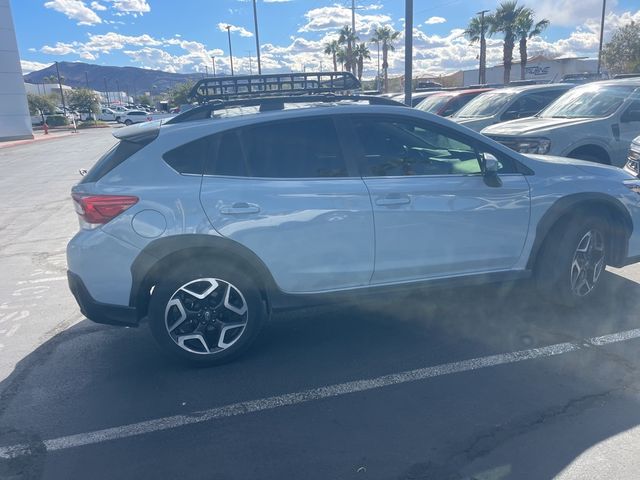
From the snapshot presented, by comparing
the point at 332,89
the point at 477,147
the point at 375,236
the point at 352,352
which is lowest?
the point at 352,352

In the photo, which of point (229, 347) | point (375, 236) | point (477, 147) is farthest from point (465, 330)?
point (229, 347)

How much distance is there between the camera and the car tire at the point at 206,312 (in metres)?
3.84

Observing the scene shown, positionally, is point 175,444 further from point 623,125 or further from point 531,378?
point 623,125

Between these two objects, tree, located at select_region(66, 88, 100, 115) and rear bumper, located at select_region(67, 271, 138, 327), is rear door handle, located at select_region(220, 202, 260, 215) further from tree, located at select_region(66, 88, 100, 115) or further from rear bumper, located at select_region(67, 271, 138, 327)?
tree, located at select_region(66, 88, 100, 115)

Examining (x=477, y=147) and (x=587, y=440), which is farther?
(x=477, y=147)

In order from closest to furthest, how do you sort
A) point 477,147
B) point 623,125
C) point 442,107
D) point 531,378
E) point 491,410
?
point 491,410 < point 531,378 < point 477,147 < point 623,125 < point 442,107

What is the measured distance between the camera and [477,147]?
4383 mm

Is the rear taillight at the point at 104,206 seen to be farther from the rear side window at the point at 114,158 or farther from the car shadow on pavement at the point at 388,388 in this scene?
the car shadow on pavement at the point at 388,388

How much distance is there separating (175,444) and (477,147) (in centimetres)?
300

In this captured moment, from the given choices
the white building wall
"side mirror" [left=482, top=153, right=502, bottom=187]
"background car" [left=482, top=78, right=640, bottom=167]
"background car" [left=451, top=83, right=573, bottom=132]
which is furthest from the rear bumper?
the white building wall

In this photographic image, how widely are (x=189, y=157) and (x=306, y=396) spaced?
179 centimetres

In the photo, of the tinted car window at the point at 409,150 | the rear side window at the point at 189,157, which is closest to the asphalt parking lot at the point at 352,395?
the tinted car window at the point at 409,150

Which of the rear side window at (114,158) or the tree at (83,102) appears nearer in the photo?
the rear side window at (114,158)

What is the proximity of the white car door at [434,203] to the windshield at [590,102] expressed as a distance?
5.02 metres
